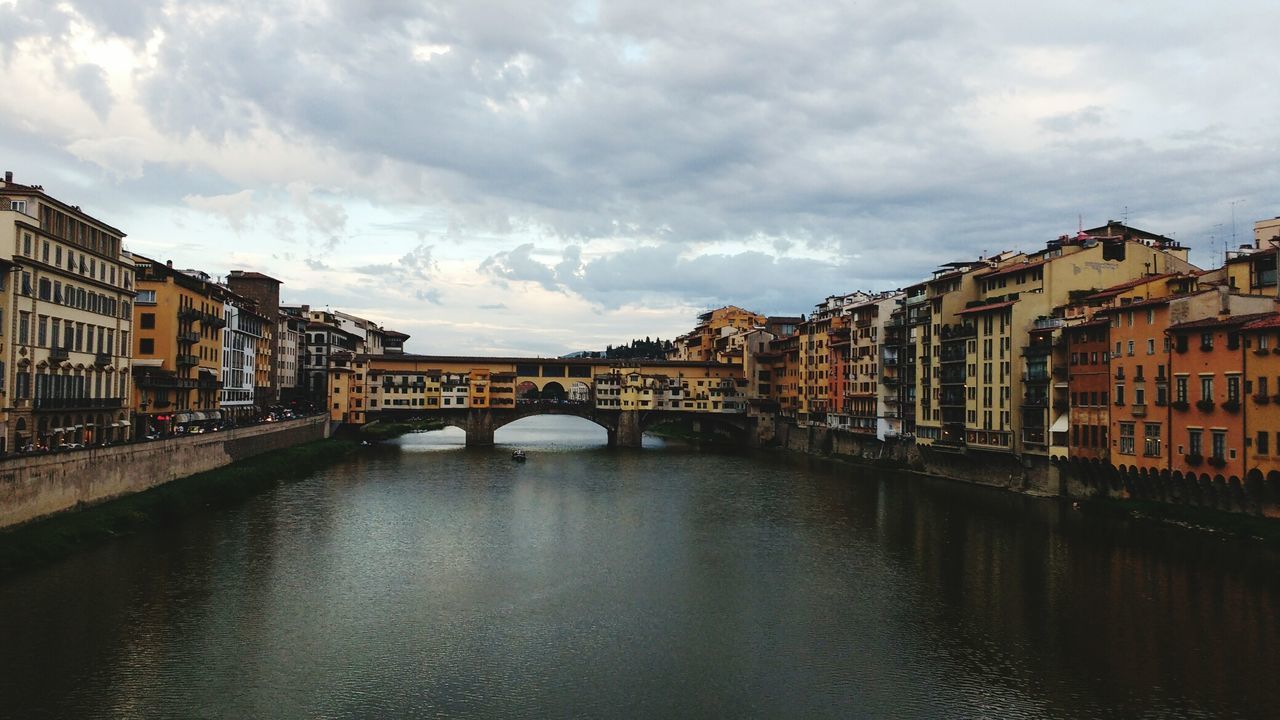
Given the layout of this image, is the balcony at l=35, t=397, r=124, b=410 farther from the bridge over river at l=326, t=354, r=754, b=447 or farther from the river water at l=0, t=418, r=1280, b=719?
the bridge over river at l=326, t=354, r=754, b=447

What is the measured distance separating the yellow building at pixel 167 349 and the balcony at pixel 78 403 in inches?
271

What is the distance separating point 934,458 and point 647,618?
38774 millimetres

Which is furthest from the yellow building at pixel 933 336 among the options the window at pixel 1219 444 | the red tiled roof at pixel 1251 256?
the window at pixel 1219 444

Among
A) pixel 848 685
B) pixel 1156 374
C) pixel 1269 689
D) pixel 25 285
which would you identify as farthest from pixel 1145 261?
pixel 25 285

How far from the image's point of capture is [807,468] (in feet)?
224

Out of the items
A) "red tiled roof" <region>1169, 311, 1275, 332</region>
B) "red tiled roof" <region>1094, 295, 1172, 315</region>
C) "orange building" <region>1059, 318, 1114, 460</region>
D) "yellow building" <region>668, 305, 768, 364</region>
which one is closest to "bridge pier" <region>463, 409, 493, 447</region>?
"yellow building" <region>668, 305, 768, 364</region>

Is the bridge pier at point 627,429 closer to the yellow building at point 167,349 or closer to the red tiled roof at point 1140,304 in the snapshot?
the yellow building at point 167,349

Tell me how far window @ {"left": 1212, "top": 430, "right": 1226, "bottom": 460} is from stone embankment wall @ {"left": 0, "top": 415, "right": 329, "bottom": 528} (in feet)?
146

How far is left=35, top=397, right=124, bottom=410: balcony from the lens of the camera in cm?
3785

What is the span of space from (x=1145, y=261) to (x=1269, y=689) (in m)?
37.2

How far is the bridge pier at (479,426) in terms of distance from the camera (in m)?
87.5

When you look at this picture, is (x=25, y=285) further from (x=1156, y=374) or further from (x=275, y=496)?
(x=1156, y=374)

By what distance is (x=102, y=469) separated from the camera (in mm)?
36781

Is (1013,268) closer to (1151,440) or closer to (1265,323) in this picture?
(1151,440)
